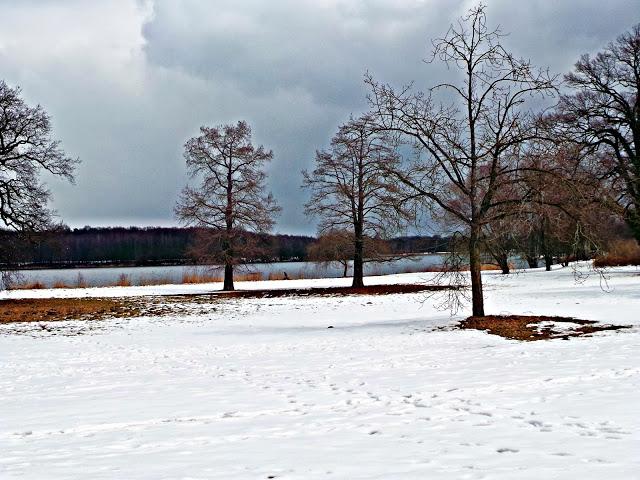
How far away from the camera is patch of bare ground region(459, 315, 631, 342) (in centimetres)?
1400

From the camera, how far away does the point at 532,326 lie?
1551cm

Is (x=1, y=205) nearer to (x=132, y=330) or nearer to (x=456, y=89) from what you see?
(x=132, y=330)

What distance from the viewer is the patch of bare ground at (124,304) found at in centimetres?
2292

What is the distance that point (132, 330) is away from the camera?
18.8 meters

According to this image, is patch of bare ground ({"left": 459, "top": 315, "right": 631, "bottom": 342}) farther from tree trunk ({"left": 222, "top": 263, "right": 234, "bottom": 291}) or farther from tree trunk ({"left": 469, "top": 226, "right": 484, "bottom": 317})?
tree trunk ({"left": 222, "top": 263, "right": 234, "bottom": 291})

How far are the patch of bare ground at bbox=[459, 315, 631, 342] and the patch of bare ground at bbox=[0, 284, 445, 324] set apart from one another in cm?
1266

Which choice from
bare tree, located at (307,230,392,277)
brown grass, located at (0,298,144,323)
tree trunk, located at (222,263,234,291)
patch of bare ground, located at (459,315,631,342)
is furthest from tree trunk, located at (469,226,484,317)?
tree trunk, located at (222,263,234,291)

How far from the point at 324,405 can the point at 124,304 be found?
Result: 21.8 meters

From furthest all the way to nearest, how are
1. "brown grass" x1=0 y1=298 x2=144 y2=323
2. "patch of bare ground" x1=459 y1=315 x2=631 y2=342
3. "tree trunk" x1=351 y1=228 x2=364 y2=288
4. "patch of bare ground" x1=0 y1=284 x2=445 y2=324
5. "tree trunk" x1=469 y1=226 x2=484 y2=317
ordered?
"tree trunk" x1=351 y1=228 x2=364 y2=288 → "patch of bare ground" x1=0 y1=284 x2=445 y2=324 → "brown grass" x1=0 y1=298 x2=144 y2=323 → "tree trunk" x1=469 y1=226 x2=484 y2=317 → "patch of bare ground" x1=459 y1=315 x2=631 y2=342

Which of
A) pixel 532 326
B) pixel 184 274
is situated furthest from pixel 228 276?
pixel 532 326

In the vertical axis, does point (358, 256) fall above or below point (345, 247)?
below

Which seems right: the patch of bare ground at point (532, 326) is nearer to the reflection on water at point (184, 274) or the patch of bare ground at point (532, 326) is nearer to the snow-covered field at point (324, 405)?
the snow-covered field at point (324, 405)

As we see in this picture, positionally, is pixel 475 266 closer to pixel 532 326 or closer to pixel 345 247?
pixel 532 326

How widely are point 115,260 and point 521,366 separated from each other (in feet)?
404
